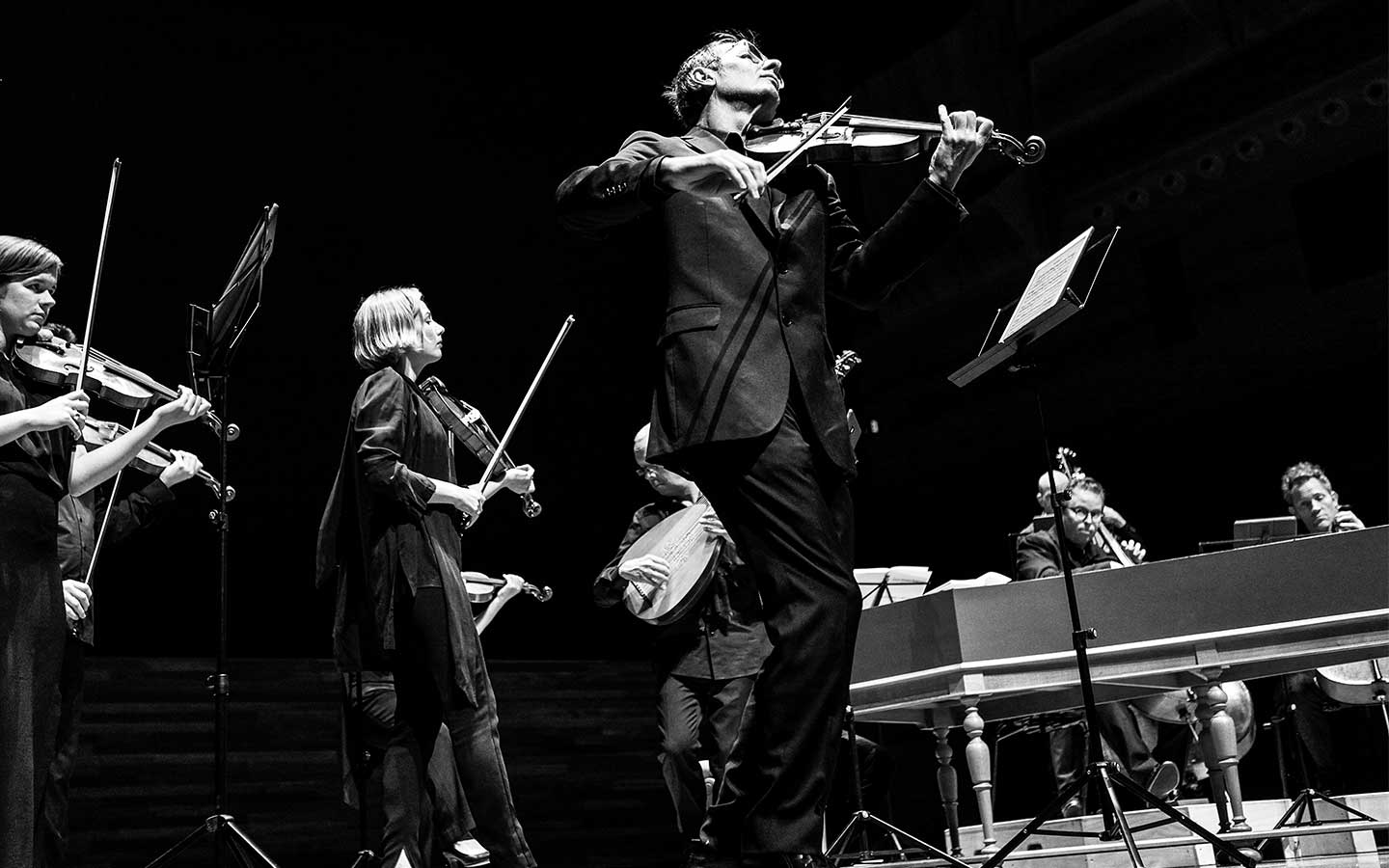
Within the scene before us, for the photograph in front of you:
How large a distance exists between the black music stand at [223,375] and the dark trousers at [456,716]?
0.43 m

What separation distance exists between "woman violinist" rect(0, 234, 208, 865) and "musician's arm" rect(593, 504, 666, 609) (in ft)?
7.71

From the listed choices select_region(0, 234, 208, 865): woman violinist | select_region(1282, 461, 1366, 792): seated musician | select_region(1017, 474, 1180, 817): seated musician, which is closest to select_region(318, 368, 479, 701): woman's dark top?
select_region(0, 234, 208, 865): woman violinist

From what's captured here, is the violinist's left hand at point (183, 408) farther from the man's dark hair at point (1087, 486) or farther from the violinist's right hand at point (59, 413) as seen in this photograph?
the man's dark hair at point (1087, 486)

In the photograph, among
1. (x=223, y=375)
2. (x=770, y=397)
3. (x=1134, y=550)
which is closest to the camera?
(x=770, y=397)

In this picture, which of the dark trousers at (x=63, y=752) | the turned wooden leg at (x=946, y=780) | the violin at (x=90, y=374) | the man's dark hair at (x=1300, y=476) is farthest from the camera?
the man's dark hair at (x=1300, y=476)

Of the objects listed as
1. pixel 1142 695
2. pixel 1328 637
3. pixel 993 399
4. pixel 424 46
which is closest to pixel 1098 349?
pixel 993 399

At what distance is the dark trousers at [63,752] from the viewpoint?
3209mm

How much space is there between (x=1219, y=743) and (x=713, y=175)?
9.86 ft

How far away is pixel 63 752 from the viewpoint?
3.35 metres

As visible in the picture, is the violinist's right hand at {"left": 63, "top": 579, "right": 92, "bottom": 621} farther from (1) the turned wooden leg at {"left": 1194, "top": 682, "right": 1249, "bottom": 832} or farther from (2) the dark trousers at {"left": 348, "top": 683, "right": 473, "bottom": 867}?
(1) the turned wooden leg at {"left": 1194, "top": 682, "right": 1249, "bottom": 832}

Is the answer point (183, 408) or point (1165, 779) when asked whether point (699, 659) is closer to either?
point (1165, 779)

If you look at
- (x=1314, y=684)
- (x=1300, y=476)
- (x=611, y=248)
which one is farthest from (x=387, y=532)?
(x=611, y=248)

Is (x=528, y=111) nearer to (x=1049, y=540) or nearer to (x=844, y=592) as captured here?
(x=1049, y=540)

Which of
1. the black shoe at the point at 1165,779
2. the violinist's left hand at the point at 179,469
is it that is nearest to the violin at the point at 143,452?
the violinist's left hand at the point at 179,469
